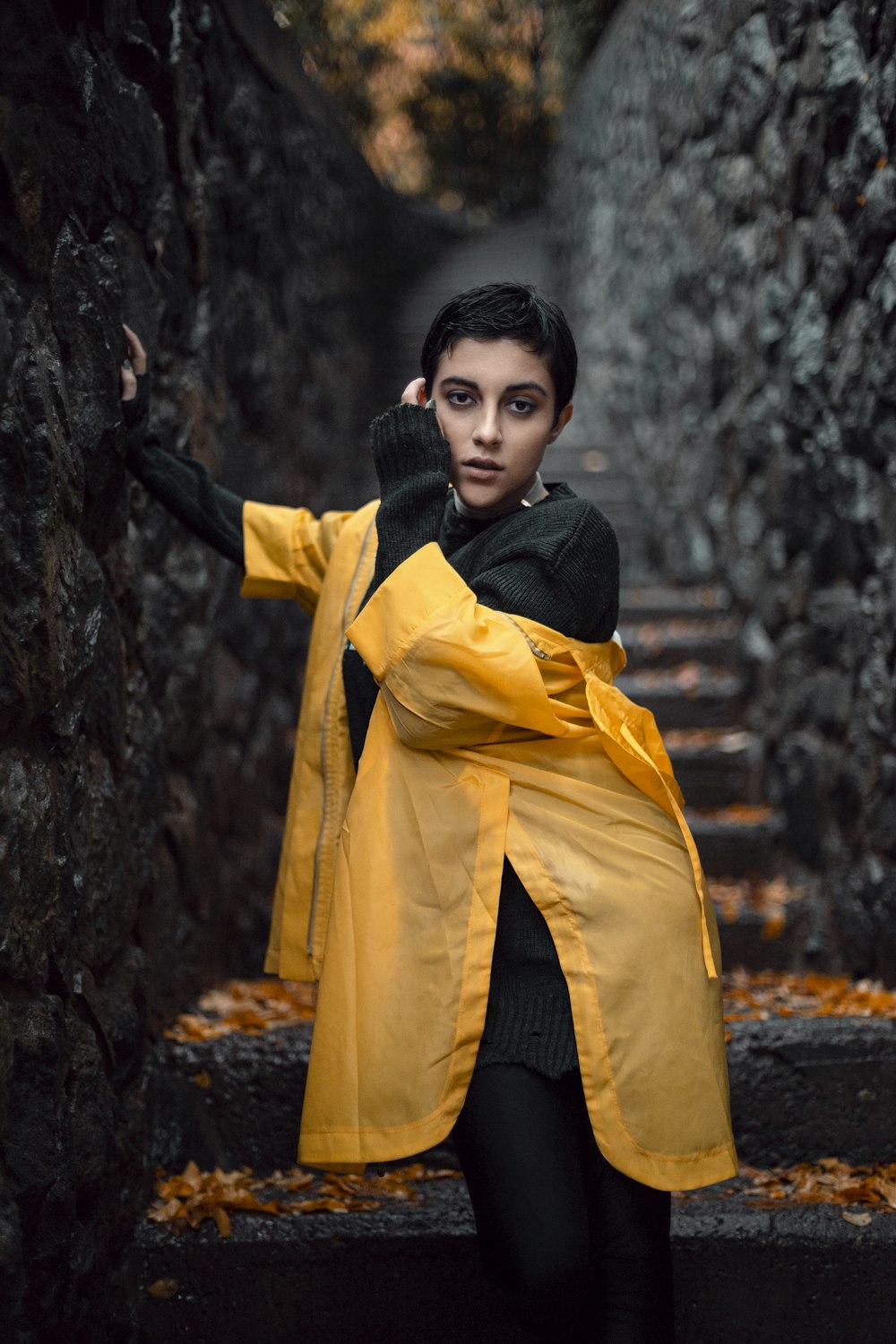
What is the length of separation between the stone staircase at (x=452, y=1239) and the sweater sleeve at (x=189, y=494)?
1.04 m

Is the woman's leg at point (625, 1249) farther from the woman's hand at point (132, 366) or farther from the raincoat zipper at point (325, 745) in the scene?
the woman's hand at point (132, 366)

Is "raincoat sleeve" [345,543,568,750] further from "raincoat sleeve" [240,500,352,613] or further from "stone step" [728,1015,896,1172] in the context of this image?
"stone step" [728,1015,896,1172]

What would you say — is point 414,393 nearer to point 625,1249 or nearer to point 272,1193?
point 625,1249

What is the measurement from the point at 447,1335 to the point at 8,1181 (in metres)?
0.99

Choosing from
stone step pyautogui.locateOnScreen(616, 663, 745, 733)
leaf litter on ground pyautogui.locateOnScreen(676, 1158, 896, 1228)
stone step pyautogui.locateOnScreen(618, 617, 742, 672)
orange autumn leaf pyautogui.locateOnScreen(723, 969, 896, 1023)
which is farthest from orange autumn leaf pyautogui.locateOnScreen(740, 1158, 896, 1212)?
stone step pyautogui.locateOnScreen(618, 617, 742, 672)

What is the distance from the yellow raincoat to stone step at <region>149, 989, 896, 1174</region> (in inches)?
30.5

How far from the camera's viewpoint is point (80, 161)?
1.77 metres

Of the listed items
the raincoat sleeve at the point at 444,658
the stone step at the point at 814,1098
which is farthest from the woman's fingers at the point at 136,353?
the stone step at the point at 814,1098

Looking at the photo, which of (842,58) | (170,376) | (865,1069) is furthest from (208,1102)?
(842,58)

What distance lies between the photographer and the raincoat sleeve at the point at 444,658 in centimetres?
155

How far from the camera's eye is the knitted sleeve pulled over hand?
168cm

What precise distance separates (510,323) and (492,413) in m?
0.14

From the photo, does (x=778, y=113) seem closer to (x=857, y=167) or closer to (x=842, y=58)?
(x=842, y=58)

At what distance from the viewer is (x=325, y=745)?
1.91 metres
